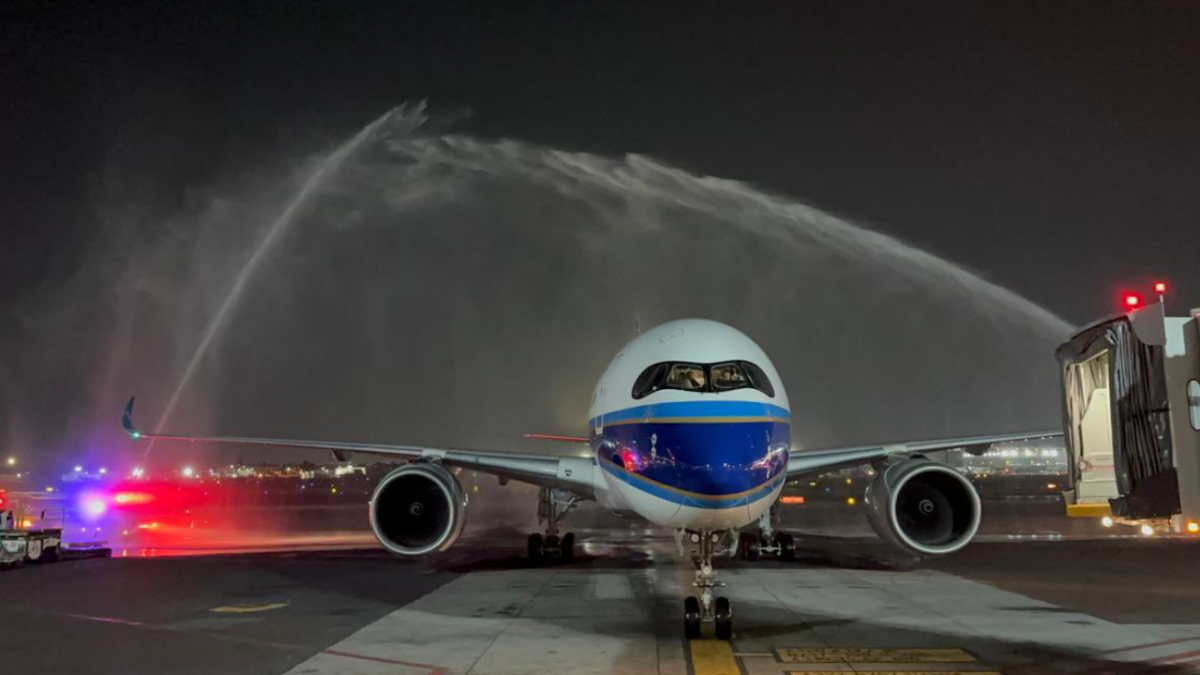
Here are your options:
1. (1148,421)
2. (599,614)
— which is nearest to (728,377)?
(599,614)

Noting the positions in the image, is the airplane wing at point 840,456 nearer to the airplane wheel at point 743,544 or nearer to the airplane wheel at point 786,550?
the airplane wheel at point 786,550

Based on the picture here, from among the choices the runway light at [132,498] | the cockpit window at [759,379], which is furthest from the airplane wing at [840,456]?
the runway light at [132,498]

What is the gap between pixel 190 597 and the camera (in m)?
14.1

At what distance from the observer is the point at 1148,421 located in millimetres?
8312

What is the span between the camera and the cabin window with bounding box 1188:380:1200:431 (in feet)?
24.8

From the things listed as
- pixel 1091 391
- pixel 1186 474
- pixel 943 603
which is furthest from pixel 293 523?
pixel 1186 474

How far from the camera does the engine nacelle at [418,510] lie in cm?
1423

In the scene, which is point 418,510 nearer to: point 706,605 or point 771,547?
point 706,605

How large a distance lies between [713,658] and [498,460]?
7.57 metres

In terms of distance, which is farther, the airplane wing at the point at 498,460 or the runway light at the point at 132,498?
the runway light at the point at 132,498

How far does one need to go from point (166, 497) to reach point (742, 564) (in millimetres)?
31046

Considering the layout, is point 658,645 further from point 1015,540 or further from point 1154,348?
point 1015,540

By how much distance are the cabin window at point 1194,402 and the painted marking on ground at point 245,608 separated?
1189 centimetres

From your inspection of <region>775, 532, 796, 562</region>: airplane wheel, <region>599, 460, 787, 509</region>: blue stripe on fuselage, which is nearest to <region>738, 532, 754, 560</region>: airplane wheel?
<region>775, 532, 796, 562</region>: airplane wheel
